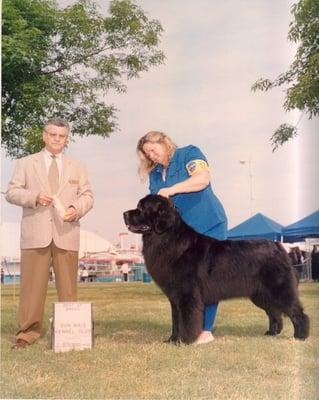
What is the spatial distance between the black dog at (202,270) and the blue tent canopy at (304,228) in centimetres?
40

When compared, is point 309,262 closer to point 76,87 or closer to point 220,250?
point 220,250

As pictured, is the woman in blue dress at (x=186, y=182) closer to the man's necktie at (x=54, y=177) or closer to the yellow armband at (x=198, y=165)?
the yellow armband at (x=198, y=165)

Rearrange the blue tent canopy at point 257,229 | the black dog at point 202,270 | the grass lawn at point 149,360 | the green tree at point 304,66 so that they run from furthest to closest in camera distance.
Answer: the black dog at point 202,270 < the blue tent canopy at point 257,229 < the green tree at point 304,66 < the grass lawn at point 149,360

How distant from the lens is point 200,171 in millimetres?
3178

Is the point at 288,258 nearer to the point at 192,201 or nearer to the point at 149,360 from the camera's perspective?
the point at 192,201

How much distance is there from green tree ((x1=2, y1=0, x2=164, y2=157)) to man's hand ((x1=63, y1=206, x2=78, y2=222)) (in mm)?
382

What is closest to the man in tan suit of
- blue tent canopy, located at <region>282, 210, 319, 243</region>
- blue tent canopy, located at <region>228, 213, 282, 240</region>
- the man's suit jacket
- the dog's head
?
the man's suit jacket

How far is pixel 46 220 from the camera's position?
3264 mm

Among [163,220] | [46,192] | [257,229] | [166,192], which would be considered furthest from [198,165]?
[46,192]

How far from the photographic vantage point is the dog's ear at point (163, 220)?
3225mm

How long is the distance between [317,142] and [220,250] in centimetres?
86

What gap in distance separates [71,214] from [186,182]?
0.61 meters

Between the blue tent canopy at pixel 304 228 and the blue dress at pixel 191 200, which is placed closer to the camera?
the blue tent canopy at pixel 304 228

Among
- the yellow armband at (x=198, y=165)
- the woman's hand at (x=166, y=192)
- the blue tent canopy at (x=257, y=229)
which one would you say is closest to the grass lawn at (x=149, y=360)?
the blue tent canopy at (x=257, y=229)
